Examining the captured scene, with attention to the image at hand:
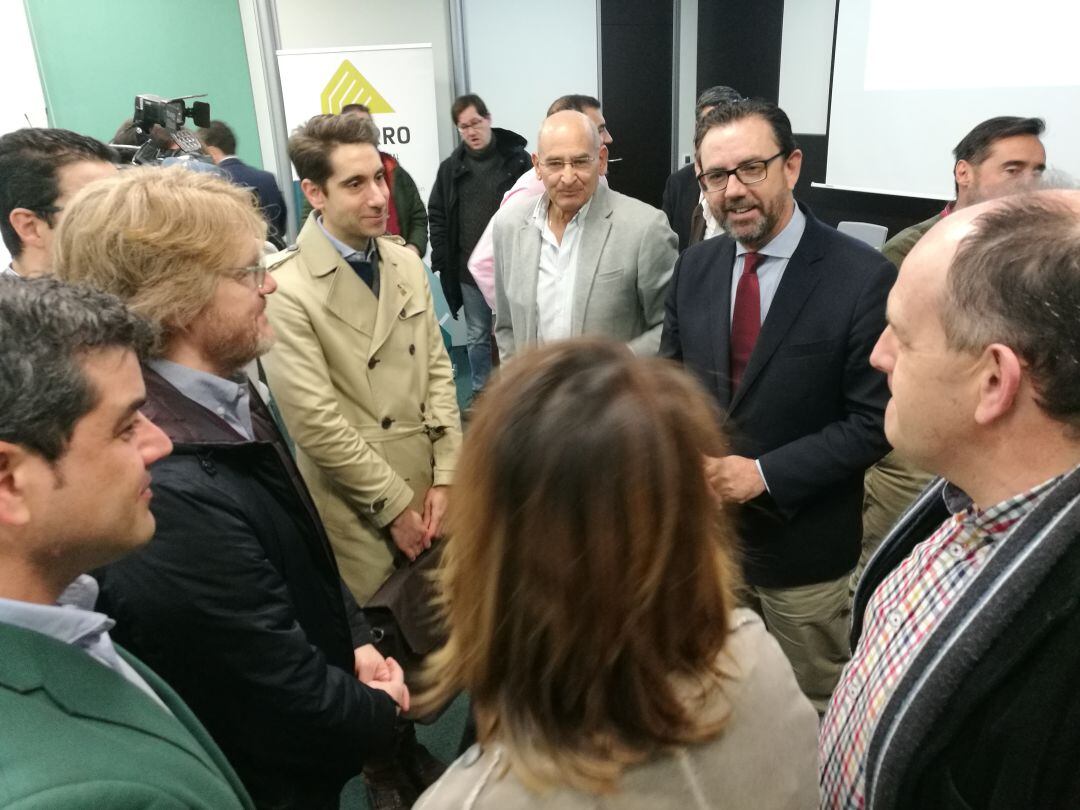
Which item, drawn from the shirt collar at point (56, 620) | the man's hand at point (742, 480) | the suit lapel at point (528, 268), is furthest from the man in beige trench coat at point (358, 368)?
the shirt collar at point (56, 620)

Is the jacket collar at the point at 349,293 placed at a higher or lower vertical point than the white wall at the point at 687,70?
lower

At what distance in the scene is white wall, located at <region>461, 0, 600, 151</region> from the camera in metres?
5.86

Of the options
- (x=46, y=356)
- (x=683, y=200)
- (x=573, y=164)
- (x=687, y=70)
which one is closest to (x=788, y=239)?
(x=573, y=164)

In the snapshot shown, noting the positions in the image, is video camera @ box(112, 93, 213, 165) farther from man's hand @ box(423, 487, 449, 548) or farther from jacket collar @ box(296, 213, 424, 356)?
Answer: man's hand @ box(423, 487, 449, 548)

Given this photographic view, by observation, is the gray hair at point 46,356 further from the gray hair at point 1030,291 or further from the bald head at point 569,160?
the bald head at point 569,160

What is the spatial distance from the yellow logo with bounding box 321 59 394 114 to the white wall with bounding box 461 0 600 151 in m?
0.96

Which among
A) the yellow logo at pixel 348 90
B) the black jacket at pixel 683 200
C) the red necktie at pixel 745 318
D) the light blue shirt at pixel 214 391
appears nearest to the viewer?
the light blue shirt at pixel 214 391

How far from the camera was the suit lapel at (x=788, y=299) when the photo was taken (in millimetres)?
1679

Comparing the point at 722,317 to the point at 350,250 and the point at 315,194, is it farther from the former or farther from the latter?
the point at 315,194

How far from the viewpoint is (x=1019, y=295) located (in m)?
0.83

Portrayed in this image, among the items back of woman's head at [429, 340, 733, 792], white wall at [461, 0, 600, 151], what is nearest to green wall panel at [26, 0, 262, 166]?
white wall at [461, 0, 600, 151]

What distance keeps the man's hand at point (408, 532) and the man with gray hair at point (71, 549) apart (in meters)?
1.11

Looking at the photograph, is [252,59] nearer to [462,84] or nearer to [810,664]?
[462,84]

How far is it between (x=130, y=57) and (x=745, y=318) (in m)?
5.23
